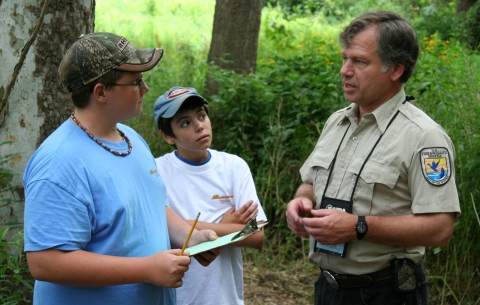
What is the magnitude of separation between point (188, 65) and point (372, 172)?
4.94 m

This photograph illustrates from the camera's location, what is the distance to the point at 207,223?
311 cm

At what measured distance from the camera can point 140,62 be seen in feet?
7.75

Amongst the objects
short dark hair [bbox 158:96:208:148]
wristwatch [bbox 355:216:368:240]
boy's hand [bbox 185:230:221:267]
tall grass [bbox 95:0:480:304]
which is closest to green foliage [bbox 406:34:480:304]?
tall grass [bbox 95:0:480:304]

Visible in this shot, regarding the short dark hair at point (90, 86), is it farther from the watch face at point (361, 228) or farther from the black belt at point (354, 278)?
the black belt at point (354, 278)

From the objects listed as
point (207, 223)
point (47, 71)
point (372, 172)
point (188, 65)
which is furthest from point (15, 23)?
point (188, 65)

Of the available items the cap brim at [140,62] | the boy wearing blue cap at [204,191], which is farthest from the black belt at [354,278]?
the cap brim at [140,62]

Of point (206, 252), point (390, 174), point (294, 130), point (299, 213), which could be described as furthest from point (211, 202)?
point (294, 130)

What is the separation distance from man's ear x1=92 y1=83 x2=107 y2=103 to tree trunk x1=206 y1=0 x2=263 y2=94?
5.30 meters

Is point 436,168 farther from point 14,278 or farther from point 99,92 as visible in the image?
point 14,278

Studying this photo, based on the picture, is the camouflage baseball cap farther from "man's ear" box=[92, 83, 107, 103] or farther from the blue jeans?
the blue jeans

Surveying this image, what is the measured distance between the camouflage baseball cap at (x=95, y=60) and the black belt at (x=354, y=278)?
4.45ft

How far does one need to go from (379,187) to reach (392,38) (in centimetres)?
71

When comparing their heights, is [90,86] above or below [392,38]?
below

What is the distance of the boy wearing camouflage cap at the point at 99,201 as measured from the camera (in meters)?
2.09
